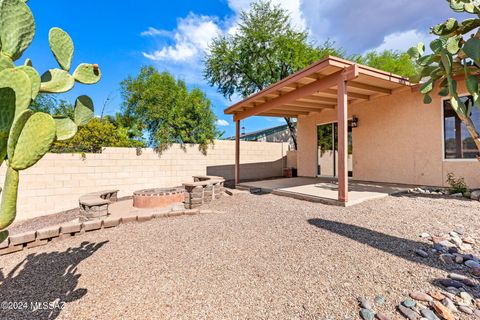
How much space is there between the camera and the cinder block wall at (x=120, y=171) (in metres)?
6.59

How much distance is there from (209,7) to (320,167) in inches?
394

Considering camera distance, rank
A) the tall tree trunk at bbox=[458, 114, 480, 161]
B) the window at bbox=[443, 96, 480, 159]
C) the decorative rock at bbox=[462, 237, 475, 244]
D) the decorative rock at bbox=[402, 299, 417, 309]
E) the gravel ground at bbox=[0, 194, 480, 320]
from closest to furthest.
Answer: the decorative rock at bbox=[402, 299, 417, 309], the gravel ground at bbox=[0, 194, 480, 320], the tall tree trunk at bbox=[458, 114, 480, 161], the decorative rock at bbox=[462, 237, 475, 244], the window at bbox=[443, 96, 480, 159]

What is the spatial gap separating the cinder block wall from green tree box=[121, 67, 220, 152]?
1.83ft

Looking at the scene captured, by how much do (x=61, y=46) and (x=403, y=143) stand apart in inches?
330

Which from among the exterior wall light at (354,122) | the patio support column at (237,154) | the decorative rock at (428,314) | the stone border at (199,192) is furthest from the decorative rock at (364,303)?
the exterior wall light at (354,122)

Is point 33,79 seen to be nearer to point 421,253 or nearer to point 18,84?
point 18,84

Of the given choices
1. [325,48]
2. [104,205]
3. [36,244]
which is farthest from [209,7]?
[36,244]

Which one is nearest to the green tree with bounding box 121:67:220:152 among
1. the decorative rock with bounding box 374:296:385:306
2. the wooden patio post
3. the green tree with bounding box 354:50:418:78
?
the wooden patio post

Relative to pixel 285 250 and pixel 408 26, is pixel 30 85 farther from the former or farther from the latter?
pixel 408 26

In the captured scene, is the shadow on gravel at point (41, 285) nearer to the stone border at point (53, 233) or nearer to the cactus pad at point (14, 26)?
the stone border at point (53, 233)

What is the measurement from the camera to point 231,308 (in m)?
2.03

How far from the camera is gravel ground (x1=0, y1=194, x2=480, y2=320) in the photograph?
2.06m

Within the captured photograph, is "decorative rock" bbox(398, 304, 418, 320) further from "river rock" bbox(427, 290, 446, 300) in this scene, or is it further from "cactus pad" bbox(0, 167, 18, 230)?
"cactus pad" bbox(0, 167, 18, 230)

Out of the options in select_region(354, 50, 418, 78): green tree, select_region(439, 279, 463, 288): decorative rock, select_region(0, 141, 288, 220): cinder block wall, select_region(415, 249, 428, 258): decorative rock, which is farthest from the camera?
select_region(354, 50, 418, 78): green tree
